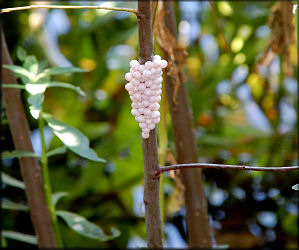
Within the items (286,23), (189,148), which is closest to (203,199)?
(189,148)

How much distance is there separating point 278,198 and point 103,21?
1.48 ft

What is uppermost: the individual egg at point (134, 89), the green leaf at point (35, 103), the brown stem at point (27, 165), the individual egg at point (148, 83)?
the individual egg at point (148, 83)

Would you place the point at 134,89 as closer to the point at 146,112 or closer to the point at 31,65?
the point at 146,112

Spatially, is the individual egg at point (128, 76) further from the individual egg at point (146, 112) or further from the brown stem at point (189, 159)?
the brown stem at point (189, 159)

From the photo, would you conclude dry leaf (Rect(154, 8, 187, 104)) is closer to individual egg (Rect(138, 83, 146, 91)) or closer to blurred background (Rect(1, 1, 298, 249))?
individual egg (Rect(138, 83, 146, 91))

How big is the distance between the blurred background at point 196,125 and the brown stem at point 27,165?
25 cm

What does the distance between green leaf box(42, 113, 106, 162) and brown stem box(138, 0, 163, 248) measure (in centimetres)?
6

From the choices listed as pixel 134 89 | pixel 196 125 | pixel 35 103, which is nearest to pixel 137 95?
pixel 134 89

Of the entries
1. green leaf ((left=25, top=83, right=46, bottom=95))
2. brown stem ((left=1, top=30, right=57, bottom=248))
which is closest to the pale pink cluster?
green leaf ((left=25, top=83, right=46, bottom=95))

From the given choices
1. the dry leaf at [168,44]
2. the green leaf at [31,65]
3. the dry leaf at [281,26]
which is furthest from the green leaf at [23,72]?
the dry leaf at [281,26]

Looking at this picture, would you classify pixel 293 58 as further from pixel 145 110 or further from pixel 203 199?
pixel 145 110

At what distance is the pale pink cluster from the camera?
0.35 m

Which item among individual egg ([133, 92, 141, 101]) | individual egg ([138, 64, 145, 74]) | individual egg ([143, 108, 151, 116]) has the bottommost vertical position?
individual egg ([143, 108, 151, 116])

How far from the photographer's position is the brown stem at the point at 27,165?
0.54m
